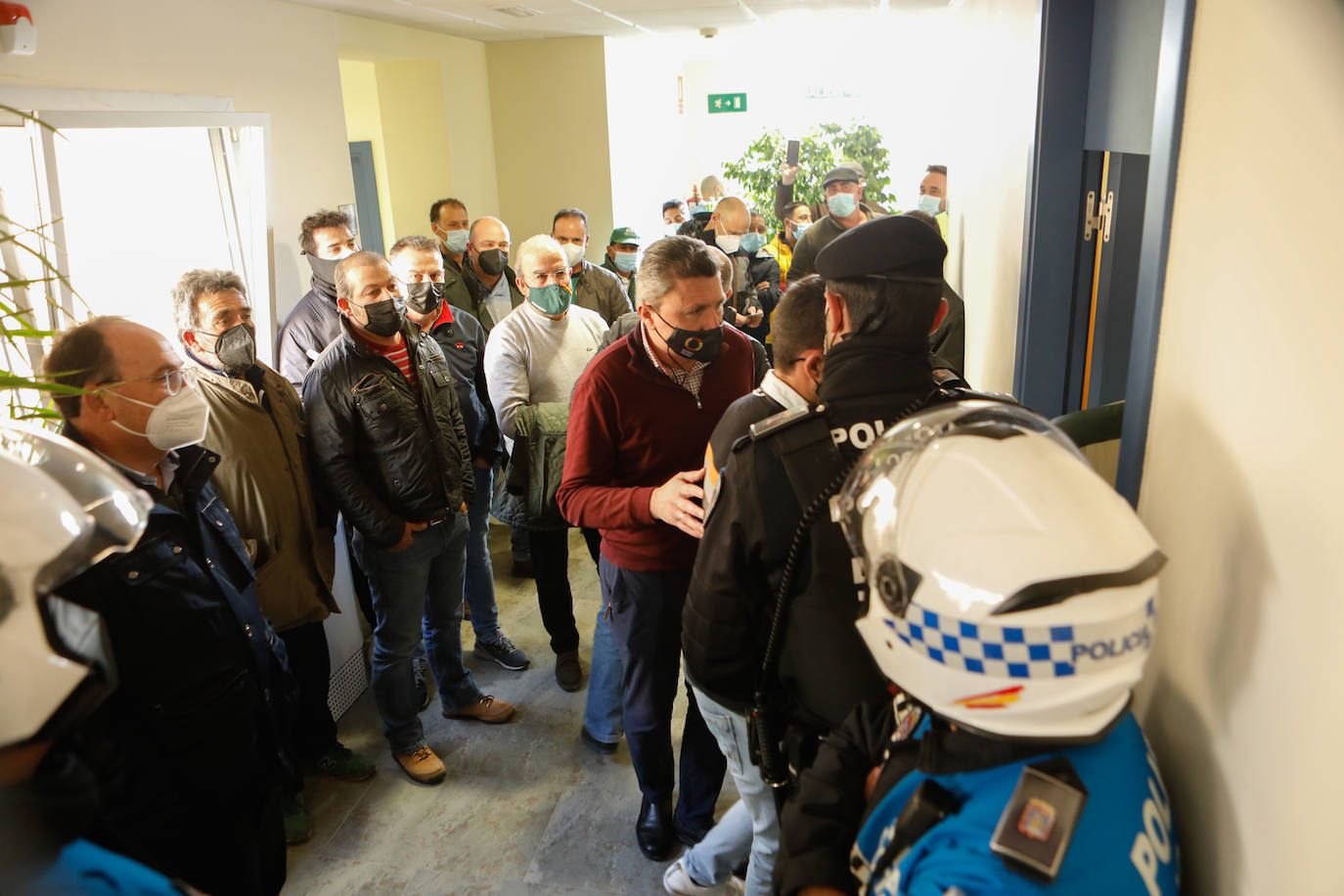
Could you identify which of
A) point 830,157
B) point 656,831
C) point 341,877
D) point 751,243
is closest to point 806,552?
point 656,831

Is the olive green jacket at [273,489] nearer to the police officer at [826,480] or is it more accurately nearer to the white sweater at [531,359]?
the white sweater at [531,359]

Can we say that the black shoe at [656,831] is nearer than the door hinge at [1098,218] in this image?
No

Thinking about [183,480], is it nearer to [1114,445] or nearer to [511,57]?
[1114,445]

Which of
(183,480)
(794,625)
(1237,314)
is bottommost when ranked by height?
(794,625)

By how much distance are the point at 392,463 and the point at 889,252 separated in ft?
5.99

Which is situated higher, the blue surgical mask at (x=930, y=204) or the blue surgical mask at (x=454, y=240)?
the blue surgical mask at (x=930, y=204)

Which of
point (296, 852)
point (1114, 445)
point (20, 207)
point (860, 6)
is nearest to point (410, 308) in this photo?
point (20, 207)

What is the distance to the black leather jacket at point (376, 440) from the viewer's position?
259 cm

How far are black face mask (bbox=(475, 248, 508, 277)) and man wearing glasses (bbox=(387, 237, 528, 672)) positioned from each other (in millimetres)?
900

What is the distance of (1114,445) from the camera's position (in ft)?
5.66

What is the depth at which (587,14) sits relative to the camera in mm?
6066

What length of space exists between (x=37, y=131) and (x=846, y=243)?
Result: 2681mm

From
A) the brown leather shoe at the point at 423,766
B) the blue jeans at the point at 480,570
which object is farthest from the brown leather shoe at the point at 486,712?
the blue jeans at the point at 480,570

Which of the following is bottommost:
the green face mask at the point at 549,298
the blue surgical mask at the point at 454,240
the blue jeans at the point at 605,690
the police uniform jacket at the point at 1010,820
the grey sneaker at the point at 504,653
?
the grey sneaker at the point at 504,653
